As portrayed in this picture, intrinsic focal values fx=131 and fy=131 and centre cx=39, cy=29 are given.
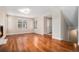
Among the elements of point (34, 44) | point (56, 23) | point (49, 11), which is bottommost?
point (34, 44)

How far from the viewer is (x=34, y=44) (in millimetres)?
2699

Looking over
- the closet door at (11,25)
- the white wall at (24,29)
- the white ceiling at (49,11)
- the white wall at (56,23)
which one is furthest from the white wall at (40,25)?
the closet door at (11,25)

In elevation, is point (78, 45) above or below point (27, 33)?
below

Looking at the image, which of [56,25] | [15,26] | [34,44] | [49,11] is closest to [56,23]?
[56,25]

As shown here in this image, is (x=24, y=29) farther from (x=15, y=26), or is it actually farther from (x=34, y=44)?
(x=34, y=44)

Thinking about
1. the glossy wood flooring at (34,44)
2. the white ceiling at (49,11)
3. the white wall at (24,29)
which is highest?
the white ceiling at (49,11)

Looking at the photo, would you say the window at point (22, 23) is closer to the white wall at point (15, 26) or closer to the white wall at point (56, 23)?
the white wall at point (15, 26)

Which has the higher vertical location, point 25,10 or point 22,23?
point 25,10

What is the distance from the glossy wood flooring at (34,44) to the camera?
267 cm
